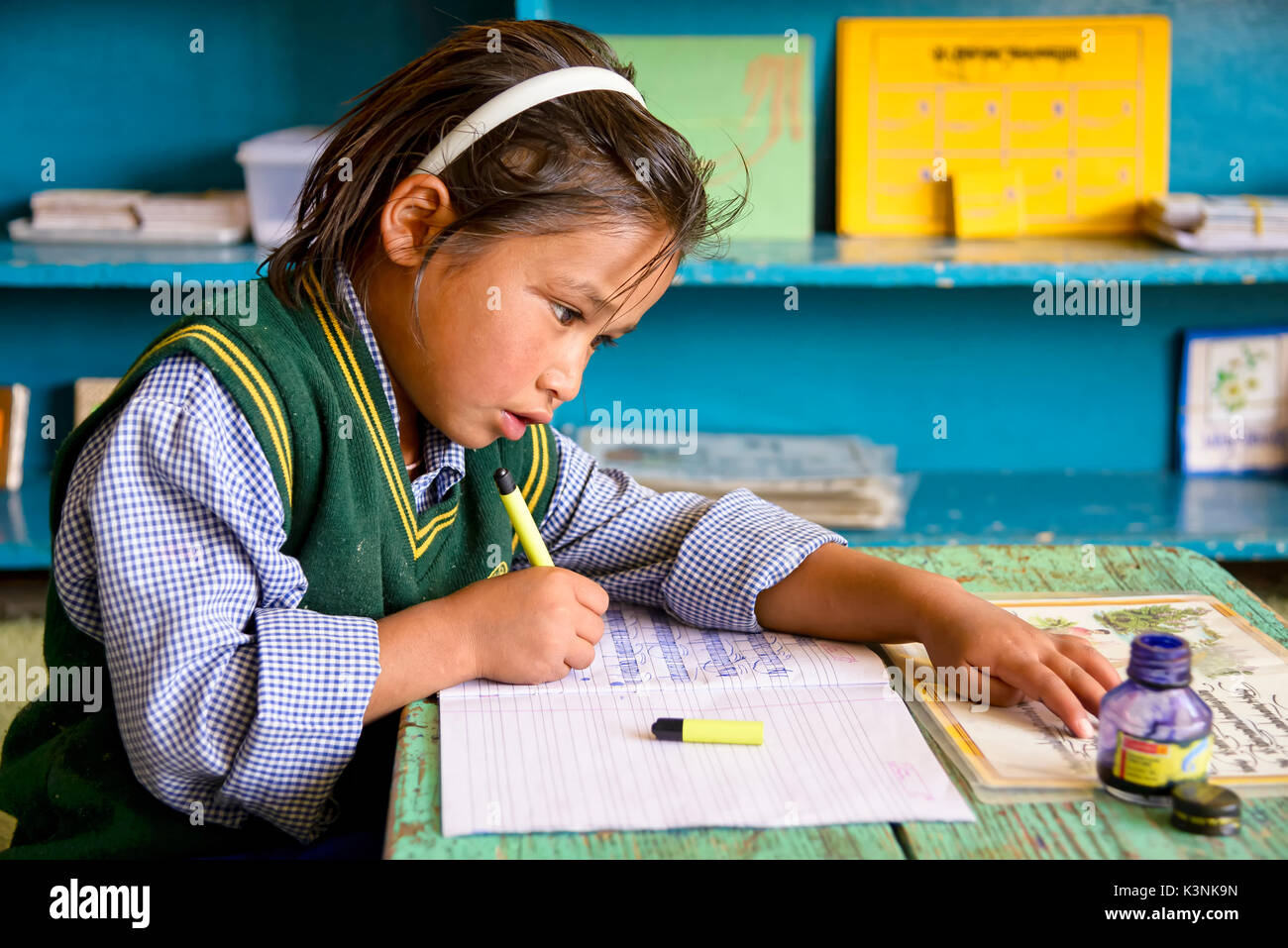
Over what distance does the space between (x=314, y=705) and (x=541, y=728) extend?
0.47ft

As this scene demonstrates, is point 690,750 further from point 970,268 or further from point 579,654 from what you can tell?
point 970,268

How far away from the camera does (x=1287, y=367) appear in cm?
228

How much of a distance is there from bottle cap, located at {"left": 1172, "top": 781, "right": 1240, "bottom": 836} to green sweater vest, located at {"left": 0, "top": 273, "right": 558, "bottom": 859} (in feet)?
1.81

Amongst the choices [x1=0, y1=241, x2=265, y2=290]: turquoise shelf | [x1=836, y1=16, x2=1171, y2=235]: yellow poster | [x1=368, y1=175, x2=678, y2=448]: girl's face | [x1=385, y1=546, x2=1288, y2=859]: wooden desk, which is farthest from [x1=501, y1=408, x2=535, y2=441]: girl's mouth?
[x1=836, y1=16, x2=1171, y2=235]: yellow poster

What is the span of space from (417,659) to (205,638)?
0.43 ft

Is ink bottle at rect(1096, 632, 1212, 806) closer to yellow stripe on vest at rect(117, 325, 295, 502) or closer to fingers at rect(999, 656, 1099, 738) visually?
fingers at rect(999, 656, 1099, 738)

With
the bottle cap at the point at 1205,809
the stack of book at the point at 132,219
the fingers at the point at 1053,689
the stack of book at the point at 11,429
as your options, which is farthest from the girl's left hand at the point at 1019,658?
the stack of book at the point at 11,429

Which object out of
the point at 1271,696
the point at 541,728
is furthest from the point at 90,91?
the point at 1271,696

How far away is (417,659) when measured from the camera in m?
0.83

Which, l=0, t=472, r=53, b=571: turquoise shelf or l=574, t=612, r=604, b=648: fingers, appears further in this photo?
l=0, t=472, r=53, b=571: turquoise shelf

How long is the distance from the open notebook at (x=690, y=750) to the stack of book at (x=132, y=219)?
136 centimetres

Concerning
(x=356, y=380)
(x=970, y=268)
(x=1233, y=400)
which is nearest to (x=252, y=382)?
(x=356, y=380)

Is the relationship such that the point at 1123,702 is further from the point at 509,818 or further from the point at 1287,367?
the point at 1287,367

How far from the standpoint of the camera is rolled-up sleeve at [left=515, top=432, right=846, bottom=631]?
0.98m
